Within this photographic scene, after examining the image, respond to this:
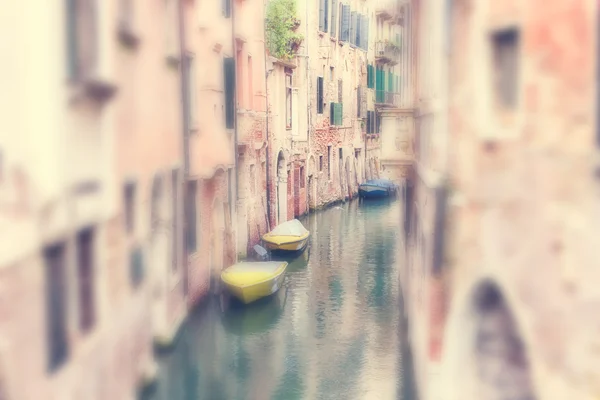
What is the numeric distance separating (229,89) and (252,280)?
405 cm

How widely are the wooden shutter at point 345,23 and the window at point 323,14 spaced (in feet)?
7.29

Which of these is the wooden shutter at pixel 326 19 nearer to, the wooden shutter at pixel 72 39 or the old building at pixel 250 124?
the old building at pixel 250 124

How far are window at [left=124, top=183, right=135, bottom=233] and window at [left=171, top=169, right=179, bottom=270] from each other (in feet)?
7.11

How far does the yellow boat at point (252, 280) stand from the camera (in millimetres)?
13281

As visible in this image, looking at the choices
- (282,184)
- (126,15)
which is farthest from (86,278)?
(282,184)

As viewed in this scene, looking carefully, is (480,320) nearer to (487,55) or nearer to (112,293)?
(487,55)

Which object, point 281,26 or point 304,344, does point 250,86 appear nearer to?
point 281,26

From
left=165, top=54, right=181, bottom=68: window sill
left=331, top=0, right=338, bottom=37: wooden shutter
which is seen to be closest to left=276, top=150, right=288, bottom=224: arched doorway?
left=331, top=0, right=338, bottom=37: wooden shutter

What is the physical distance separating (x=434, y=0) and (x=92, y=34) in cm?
358

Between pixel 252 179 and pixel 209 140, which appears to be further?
pixel 252 179

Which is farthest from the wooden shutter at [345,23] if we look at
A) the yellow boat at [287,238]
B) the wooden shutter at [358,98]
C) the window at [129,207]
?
the window at [129,207]

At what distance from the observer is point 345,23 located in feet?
96.5

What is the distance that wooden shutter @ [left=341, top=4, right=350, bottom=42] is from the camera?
29.2 metres

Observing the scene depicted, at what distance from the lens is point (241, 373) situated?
1052cm
